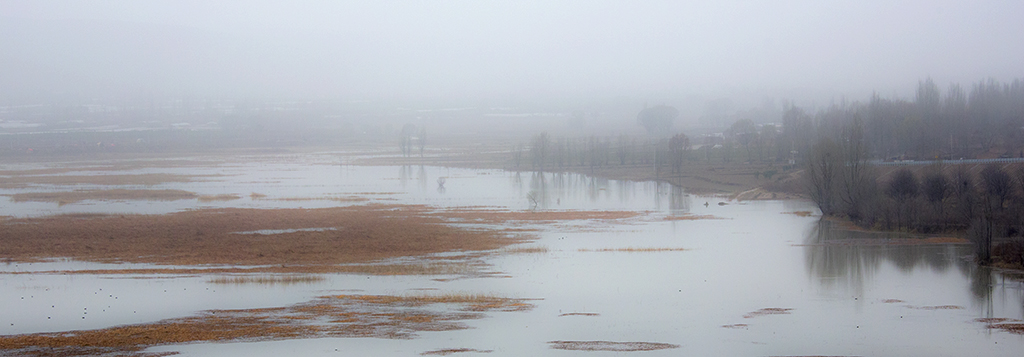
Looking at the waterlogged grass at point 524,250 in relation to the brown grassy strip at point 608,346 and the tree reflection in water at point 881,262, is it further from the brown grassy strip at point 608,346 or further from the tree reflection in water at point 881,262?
the brown grassy strip at point 608,346

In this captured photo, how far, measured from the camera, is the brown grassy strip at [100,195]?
145ft

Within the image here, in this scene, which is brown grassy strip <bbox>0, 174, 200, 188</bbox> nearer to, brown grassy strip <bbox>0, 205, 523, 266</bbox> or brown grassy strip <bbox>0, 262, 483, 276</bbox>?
brown grassy strip <bbox>0, 205, 523, 266</bbox>

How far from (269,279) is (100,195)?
33951 millimetres

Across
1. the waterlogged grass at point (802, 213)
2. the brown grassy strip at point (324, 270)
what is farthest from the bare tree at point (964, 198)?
the brown grassy strip at point (324, 270)

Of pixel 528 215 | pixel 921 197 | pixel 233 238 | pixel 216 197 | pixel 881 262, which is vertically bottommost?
pixel 881 262

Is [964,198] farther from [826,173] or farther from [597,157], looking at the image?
[597,157]

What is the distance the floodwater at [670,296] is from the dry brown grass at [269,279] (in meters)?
0.34

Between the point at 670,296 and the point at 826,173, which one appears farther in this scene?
the point at 826,173

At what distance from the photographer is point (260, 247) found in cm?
2662

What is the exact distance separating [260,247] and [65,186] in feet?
116

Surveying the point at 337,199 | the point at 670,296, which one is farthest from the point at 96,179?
the point at 670,296

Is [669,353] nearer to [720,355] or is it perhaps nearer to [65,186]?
[720,355]

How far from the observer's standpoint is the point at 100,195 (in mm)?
47938

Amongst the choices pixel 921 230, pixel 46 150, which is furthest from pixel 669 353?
pixel 46 150
